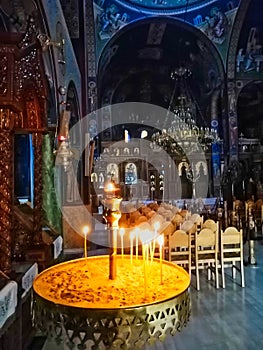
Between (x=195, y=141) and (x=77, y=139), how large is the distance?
19.8 ft

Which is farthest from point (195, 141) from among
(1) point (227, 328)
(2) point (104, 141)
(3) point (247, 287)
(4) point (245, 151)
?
(1) point (227, 328)

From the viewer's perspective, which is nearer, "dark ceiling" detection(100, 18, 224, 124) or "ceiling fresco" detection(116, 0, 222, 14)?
"ceiling fresco" detection(116, 0, 222, 14)

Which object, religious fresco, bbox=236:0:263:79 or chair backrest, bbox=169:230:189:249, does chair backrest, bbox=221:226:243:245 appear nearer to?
chair backrest, bbox=169:230:189:249

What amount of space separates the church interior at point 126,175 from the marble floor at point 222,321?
3 cm

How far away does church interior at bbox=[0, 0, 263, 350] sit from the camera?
1928 millimetres

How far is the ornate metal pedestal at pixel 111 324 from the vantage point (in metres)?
1.54

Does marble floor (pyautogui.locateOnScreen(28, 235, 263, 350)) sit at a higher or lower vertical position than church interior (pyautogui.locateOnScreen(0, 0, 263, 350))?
lower

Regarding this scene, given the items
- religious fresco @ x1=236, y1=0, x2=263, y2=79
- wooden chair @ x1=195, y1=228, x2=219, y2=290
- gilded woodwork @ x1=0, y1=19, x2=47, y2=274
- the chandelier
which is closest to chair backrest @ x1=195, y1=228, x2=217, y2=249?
wooden chair @ x1=195, y1=228, x2=219, y2=290

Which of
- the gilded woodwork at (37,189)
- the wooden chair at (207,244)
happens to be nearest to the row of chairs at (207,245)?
the wooden chair at (207,244)

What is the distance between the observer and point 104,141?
21.1 metres

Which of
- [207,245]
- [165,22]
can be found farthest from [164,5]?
[207,245]

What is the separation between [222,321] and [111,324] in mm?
3022

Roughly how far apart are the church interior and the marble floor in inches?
1.0

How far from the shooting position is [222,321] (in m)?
4.11
